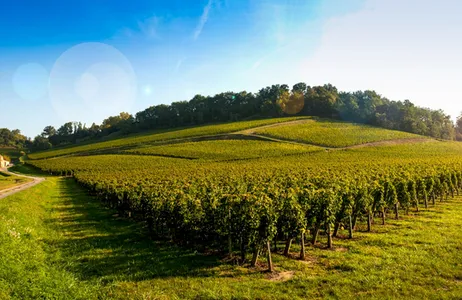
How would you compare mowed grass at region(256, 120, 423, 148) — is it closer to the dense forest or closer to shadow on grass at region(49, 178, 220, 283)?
the dense forest

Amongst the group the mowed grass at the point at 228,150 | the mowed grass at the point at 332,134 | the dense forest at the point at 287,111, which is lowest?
the mowed grass at the point at 228,150

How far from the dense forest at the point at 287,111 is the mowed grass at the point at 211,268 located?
11161 centimetres

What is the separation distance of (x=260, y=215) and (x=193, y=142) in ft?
300

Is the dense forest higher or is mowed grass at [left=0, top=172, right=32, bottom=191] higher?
the dense forest

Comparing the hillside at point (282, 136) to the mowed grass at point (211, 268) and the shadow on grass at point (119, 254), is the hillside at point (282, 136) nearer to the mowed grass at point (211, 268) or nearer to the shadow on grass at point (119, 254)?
the shadow on grass at point (119, 254)

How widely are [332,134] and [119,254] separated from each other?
316ft

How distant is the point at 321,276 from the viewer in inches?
614

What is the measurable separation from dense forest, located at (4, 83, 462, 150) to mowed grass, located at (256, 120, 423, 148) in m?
15.4

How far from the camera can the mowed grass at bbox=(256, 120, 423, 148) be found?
95.6 metres

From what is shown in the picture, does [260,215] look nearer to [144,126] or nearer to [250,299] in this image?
[250,299]

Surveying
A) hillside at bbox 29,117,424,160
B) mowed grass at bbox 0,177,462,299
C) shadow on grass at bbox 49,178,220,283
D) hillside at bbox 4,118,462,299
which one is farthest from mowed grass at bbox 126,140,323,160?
mowed grass at bbox 0,177,462,299

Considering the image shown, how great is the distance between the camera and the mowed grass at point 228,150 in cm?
8425

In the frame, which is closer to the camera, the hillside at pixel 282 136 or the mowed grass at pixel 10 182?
the mowed grass at pixel 10 182

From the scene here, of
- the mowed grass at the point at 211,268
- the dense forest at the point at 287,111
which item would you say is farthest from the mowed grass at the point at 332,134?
the mowed grass at the point at 211,268
